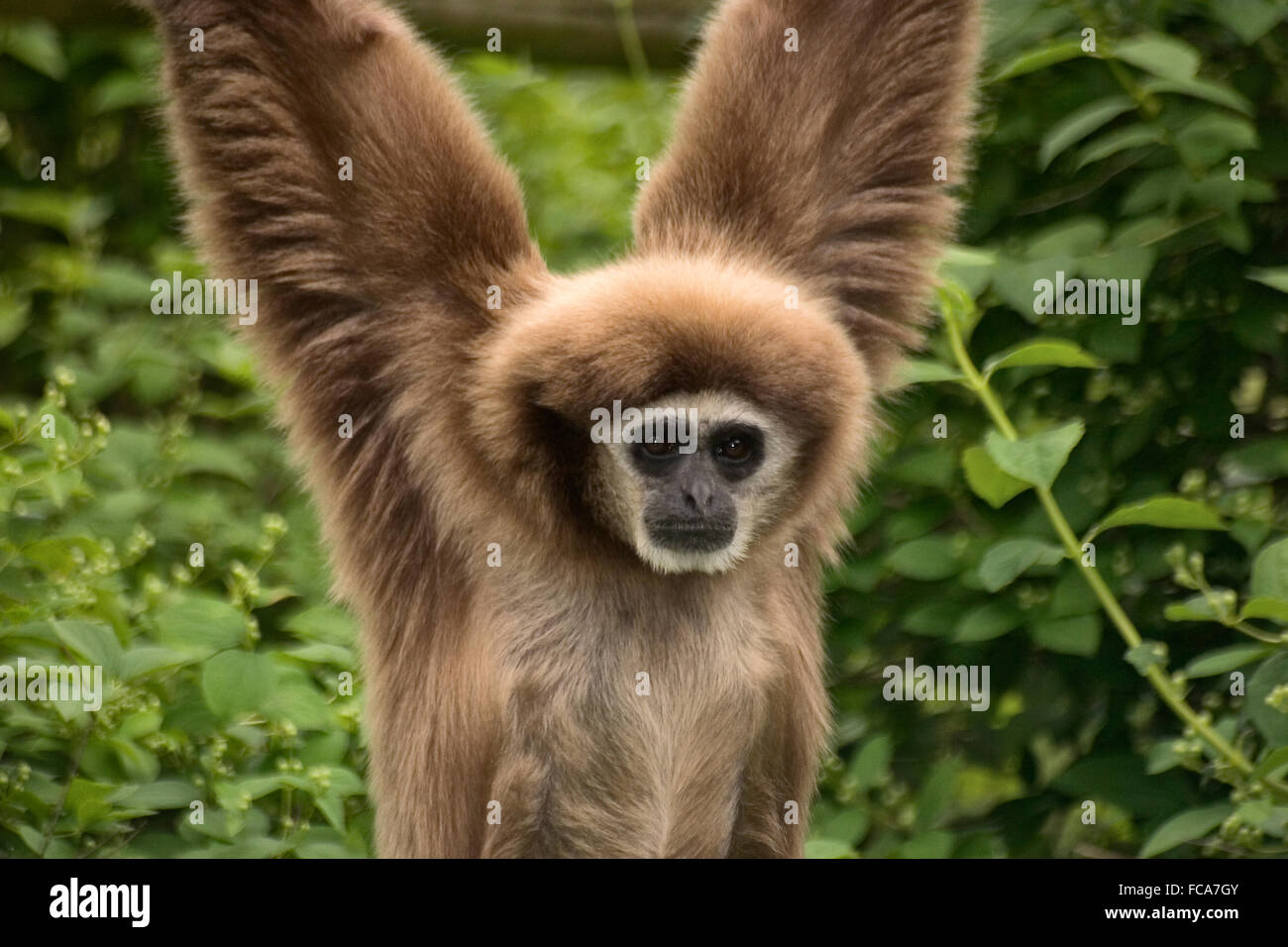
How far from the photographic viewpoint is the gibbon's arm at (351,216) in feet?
11.8

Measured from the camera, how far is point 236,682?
12.1 ft

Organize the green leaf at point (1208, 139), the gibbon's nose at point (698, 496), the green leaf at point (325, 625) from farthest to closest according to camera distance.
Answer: the green leaf at point (1208, 139), the green leaf at point (325, 625), the gibbon's nose at point (698, 496)

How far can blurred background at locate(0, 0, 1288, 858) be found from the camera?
3918 millimetres

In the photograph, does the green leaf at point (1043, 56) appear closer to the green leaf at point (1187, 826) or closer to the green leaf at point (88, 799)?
the green leaf at point (1187, 826)

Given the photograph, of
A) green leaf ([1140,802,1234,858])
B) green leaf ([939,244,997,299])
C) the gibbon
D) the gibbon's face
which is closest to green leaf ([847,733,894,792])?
the gibbon

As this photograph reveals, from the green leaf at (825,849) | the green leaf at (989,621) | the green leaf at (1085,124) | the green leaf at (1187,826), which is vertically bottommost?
the green leaf at (825,849)

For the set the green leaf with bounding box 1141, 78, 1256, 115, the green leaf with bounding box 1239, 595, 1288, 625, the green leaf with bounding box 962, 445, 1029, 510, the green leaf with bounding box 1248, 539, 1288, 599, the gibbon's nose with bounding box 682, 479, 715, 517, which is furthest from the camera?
the green leaf with bounding box 1141, 78, 1256, 115

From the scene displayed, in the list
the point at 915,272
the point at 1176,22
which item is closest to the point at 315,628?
the point at 915,272

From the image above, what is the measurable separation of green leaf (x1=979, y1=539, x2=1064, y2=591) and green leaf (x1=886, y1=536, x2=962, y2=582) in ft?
1.56

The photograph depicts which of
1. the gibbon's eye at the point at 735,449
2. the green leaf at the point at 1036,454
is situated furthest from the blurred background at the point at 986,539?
the gibbon's eye at the point at 735,449

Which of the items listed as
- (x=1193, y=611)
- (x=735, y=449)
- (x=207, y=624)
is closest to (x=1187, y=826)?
(x=1193, y=611)

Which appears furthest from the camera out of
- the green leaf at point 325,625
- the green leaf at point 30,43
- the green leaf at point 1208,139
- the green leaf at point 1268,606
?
the green leaf at point 30,43

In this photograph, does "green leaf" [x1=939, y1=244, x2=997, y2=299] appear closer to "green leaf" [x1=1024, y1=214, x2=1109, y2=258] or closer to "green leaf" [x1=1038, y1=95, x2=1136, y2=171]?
"green leaf" [x1=1024, y1=214, x2=1109, y2=258]

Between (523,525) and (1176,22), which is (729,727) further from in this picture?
(1176,22)
